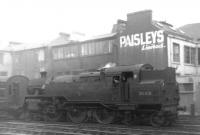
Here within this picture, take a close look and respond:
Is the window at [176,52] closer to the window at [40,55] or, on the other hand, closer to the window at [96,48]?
the window at [96,48]

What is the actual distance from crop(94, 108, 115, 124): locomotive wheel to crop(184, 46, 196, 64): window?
59.6 feet

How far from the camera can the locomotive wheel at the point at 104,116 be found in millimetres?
15946

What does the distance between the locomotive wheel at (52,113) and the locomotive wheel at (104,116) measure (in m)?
2.60

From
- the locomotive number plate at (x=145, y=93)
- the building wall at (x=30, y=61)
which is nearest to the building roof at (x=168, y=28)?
the locomotive number plate at (x=145, y=93)

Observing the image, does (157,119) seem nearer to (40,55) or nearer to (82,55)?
(82,55)

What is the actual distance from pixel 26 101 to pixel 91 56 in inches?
677

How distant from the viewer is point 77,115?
17281 millimetres

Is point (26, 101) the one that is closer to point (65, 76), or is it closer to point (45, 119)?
point (45, 119)

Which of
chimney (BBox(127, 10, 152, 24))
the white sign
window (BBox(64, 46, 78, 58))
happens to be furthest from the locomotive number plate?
window (BBox(64, 46, 78, 58))

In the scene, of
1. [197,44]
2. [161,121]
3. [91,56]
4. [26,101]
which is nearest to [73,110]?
[26,101]

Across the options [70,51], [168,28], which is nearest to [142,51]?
[168,28]

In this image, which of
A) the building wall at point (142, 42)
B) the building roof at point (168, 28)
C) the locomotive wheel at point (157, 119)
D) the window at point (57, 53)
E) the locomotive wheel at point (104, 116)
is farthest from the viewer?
the window at point (57, 53)

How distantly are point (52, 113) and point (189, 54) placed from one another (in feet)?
64.0

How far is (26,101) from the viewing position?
19.1 meters
